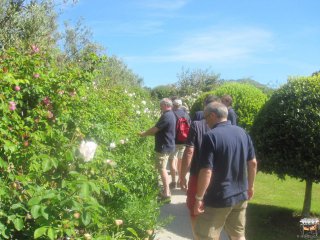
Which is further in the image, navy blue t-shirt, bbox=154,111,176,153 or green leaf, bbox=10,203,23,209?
navy blue t-shirt, bbox=154,111,176,153

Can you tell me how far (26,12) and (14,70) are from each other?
700 cm

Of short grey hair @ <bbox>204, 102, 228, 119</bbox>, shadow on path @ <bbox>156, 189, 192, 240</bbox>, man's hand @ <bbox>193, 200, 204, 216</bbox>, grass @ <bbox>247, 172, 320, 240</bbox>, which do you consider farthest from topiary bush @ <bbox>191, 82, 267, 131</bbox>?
man's hand @ <bbox>193, 200, 204, 216</bbox>

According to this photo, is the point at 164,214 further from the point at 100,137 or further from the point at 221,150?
the point at 221,150

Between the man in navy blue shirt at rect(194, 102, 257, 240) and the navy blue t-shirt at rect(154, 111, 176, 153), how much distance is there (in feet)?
9.65

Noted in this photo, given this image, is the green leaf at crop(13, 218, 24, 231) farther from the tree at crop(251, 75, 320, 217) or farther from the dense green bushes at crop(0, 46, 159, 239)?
the tree at crop(251, 75, 320, 217)

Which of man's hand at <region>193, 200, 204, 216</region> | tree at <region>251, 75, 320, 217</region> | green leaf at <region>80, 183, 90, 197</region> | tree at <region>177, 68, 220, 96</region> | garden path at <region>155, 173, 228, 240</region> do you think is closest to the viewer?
green leaf at <region>80, 183, 90, 197</region>

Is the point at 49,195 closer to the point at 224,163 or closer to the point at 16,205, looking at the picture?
the point at 16,205

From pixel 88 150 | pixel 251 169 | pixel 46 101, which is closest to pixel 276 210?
pixel 251 169

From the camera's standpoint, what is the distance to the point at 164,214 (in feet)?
22.2

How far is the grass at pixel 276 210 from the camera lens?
6469 millimetres

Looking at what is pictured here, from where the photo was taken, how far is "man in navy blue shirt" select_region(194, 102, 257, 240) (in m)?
4.02

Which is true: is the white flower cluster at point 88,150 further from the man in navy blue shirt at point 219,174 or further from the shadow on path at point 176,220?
the shadow on path at point 176,220

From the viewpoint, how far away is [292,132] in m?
6.21

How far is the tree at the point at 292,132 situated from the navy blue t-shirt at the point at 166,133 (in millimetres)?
1375
